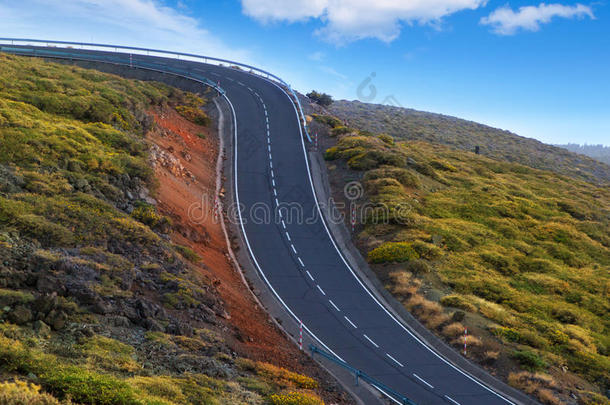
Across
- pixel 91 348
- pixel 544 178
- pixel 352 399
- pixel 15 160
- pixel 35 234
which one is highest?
pixel 544 178

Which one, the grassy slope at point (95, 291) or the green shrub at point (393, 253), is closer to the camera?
the grassy slope at point (95, 291)

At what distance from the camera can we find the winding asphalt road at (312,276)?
16.0 metres

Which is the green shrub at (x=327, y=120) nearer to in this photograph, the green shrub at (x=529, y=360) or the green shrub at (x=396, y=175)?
the green shrub at (x=396, y=175)

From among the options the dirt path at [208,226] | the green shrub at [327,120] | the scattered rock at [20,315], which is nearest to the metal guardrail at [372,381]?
the dirt path at [208,226]

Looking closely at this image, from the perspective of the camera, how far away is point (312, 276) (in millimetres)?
22984

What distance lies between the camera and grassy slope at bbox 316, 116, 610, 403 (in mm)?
18422

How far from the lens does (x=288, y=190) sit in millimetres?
32125

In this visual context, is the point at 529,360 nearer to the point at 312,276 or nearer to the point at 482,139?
the point at 312,276

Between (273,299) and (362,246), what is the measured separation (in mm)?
7631

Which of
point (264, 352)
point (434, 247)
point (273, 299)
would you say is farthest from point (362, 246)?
point (264, 352)

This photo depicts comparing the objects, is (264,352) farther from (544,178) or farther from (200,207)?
(544,178)

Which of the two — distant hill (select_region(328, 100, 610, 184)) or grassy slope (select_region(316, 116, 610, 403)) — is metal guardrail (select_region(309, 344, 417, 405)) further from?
distant hill (select_region(328, 100, 610, 184))

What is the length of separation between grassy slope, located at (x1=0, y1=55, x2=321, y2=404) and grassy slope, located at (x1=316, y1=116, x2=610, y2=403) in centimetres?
1006

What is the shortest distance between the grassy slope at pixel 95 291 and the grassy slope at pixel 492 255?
33.0 ft
